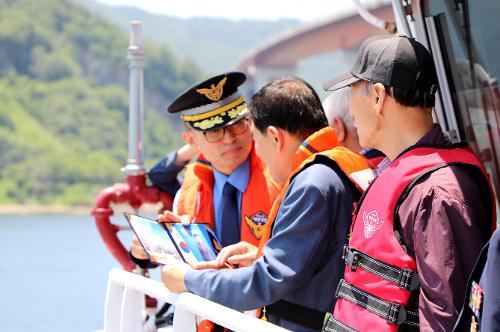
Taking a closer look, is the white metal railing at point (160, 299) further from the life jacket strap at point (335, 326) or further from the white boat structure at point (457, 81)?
the life jacket strap at point (335, 326)

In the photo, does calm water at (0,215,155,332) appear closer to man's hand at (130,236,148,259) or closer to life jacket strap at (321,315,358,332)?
man's hand at (130,236,148,259)

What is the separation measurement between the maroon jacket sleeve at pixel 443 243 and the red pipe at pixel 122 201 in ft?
11.7

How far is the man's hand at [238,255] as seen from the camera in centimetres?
291

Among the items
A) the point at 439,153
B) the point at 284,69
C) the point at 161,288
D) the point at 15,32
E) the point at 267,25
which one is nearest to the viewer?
the point at 439,153

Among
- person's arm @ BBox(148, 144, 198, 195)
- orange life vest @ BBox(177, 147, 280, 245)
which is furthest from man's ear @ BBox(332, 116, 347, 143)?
person's arm @ BBox(148, 144, 198, 195)

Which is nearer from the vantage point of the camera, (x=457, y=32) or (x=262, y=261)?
(x=262, y=261)

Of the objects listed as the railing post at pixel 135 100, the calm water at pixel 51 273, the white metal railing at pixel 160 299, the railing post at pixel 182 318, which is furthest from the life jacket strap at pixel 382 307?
the calm water at pixel 51 273

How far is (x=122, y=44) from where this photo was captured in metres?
77.2

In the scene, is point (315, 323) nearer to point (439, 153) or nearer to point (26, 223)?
point (439, 153)

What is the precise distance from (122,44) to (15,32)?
376 inches

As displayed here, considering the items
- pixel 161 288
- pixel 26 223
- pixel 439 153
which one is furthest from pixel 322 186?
pixel 26 223

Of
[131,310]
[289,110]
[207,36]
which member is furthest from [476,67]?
[207,36]

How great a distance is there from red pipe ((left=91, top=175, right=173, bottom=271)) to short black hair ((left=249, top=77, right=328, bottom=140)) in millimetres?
2778

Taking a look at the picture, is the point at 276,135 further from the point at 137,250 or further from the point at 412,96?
the point at 137,250
